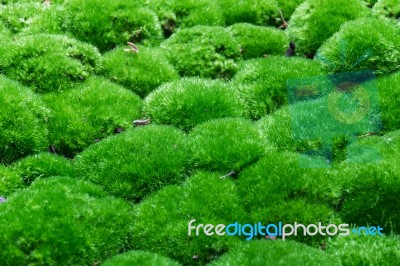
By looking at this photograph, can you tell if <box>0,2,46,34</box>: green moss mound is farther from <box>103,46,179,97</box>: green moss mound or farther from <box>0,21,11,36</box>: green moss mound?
<box>103,46,179,97</box>: green moss mound

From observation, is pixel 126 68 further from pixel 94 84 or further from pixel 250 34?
pixel 250 34

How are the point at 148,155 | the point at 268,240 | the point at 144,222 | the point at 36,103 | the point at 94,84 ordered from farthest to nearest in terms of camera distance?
the point at 94,84, the point at 36,103, the point at 148,155, the point at 144,222, the point at 268,240

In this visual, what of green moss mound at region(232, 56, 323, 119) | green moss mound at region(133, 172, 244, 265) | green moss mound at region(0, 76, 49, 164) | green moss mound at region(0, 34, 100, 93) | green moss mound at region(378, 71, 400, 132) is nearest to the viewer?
green moss mound at region(133, 172, 244, 265)

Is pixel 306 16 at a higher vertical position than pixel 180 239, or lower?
higher

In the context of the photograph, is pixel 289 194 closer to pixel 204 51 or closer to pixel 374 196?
pixel 374 196

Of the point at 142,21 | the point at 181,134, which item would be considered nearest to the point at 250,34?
the point at 142,21

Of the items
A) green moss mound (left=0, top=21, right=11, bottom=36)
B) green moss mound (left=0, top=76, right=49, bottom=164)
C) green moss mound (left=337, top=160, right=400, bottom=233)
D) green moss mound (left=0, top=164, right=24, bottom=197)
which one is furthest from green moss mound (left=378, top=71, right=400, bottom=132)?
green moss mound (left=0, top=21, right=11, bottom=36)

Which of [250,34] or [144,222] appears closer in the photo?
[144,222]
